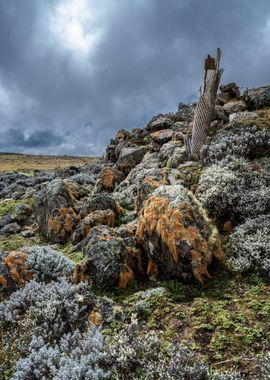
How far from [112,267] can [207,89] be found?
12.5 meters

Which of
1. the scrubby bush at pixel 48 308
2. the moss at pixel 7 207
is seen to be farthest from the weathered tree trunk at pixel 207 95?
the scrubby bush at pixel 48 308

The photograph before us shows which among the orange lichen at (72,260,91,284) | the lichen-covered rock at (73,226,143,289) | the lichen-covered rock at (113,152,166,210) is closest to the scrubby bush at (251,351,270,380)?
the lichen-covered rock at (73,226,143,289)

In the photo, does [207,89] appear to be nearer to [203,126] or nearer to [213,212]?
[203,126]

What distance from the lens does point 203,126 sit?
16.6 m

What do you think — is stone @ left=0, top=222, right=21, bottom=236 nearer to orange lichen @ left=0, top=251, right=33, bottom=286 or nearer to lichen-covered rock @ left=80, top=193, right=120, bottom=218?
lichen-covered rock @ left=80, top=193, right=120, bottom=218

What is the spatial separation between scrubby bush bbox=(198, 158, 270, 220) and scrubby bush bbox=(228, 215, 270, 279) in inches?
25.9

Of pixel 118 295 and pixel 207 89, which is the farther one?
pixel 207 89

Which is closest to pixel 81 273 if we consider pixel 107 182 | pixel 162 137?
pixel 107 182

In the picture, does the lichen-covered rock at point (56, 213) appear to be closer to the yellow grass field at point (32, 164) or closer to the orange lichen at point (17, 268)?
the orange lichen at point (17, 268)

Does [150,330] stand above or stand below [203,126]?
below

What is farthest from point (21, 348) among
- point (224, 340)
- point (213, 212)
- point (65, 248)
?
point (213, 212)

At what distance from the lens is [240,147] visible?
44.1 ft

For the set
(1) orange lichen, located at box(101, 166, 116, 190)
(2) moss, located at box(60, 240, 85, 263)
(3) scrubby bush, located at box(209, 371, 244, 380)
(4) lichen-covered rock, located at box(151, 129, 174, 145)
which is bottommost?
(3) scrubby bush, located at box(209, 371, 244, 380)

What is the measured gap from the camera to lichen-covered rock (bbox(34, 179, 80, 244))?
12953 millimetres
